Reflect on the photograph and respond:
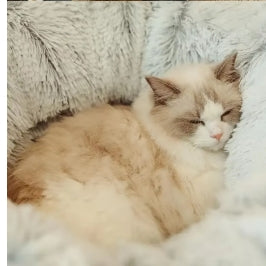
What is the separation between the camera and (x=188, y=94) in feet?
3.94

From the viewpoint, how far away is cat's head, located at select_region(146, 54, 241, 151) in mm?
1173

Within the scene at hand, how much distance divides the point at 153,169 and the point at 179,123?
13 cm

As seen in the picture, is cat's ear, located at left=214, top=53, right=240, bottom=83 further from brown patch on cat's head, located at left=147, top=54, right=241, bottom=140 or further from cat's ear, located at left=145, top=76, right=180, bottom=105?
cat's ear, located at left=145, top=76, right=180, bottom=105

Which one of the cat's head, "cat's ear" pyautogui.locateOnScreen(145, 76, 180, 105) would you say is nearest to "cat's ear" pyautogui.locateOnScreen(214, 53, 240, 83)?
the cat's head

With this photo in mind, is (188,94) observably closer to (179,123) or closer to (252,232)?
(179,123)

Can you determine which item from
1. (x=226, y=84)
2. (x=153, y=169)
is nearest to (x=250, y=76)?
(x=226, y=84)

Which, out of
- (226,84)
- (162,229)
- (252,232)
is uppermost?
(226,84)

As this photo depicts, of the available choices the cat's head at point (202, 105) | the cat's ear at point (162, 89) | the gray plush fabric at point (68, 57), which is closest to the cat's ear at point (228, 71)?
the cat's head at point (202, 105)

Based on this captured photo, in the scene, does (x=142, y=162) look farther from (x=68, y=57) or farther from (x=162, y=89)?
(x=68, y=57)

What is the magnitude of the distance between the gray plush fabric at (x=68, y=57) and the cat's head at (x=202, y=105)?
204 mm

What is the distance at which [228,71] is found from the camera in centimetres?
120

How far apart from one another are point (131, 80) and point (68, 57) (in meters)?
0.20

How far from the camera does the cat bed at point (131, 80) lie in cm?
91

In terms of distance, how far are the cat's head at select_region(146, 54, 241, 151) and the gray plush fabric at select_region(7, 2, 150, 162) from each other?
204mm
